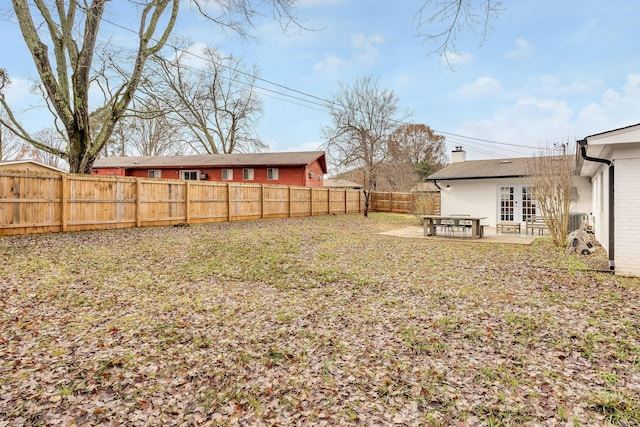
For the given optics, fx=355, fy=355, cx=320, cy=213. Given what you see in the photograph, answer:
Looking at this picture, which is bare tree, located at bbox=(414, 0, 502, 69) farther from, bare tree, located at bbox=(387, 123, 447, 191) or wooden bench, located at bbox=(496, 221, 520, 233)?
bare tree, located at bbox=(387, 123, 447, 191)

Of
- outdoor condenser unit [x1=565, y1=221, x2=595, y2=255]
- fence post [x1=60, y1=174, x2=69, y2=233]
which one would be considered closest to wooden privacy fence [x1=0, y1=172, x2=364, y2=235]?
fence post [x1=60, y1=174, x2=69, y2=233]

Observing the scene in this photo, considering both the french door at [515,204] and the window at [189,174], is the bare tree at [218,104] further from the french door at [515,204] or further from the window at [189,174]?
the french door at [515,204]

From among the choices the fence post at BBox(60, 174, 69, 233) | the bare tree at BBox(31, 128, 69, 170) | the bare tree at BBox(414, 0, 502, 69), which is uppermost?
the bare tree at BBox(31, 128, 69, 170)

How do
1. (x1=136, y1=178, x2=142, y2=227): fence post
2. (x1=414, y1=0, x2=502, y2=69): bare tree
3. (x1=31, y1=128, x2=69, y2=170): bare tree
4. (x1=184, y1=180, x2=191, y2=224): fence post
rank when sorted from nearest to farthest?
(x1=414, y1=0, x2=502, y2=69): bare tree, (x1=136, y1=178, x2=142, y2=227): fence post, (x1=184, y1=180, x2=191, y2=224): fence post, (x1=31, y1=128, x2=69, y2=170): bare tree

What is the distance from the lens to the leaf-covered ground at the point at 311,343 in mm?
2730

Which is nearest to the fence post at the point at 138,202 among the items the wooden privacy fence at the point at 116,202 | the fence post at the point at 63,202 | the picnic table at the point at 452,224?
the wooden privacy fence at the point at 116,202

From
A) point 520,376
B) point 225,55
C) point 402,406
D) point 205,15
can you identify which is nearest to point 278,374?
point 402,406

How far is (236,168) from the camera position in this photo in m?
26.1

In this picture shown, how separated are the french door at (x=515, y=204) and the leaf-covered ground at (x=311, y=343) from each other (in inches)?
335

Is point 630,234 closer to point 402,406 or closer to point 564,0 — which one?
point 564,0

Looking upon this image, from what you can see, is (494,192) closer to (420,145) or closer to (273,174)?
(273,174)

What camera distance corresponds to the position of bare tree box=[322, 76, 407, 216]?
71.9 ft

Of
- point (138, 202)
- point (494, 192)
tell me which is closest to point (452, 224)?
point (494, 192)

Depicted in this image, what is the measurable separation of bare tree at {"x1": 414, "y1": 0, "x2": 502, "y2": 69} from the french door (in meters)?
13.5
